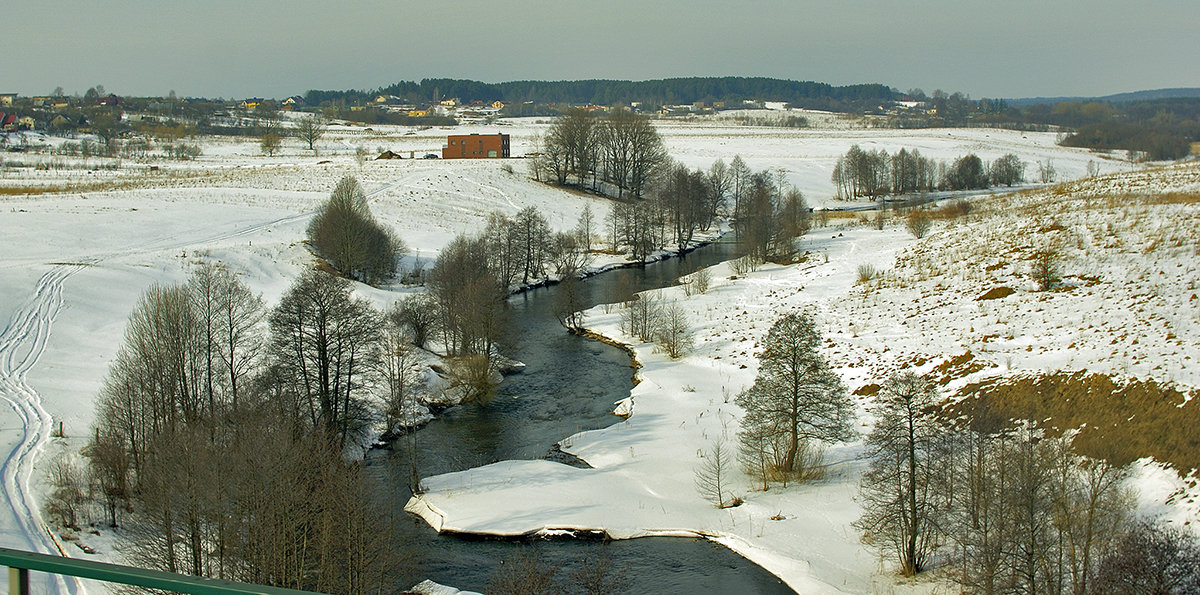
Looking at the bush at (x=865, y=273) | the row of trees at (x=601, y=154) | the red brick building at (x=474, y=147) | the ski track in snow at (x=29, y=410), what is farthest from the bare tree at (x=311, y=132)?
the bush at (x=865, y=273)

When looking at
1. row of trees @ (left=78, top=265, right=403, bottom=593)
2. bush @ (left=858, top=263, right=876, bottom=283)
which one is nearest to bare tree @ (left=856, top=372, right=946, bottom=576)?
row of trees @ (left=78, top=265, right=403, bottom=593)

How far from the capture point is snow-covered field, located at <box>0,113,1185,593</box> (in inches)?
868

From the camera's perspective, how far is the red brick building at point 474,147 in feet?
331

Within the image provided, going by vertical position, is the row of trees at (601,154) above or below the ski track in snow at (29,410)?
above

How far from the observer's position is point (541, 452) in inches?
1064

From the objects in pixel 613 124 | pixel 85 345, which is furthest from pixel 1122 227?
pixel 613 124

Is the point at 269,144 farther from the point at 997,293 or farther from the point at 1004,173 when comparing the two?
the point at 997,293

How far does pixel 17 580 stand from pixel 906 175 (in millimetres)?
92609

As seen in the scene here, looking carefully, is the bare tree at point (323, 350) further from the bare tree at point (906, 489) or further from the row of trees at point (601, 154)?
the row of trees at point (601, 154)

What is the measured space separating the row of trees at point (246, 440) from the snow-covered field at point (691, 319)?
7.11 ft

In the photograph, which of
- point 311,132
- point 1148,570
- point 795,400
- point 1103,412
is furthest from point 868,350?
point 311,132

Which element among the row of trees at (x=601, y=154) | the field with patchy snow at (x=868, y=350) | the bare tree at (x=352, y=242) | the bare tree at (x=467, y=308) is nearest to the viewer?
the field with patchy snow at (x=868, y=350)

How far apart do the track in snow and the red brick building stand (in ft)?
208

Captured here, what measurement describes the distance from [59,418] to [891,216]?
193ft
